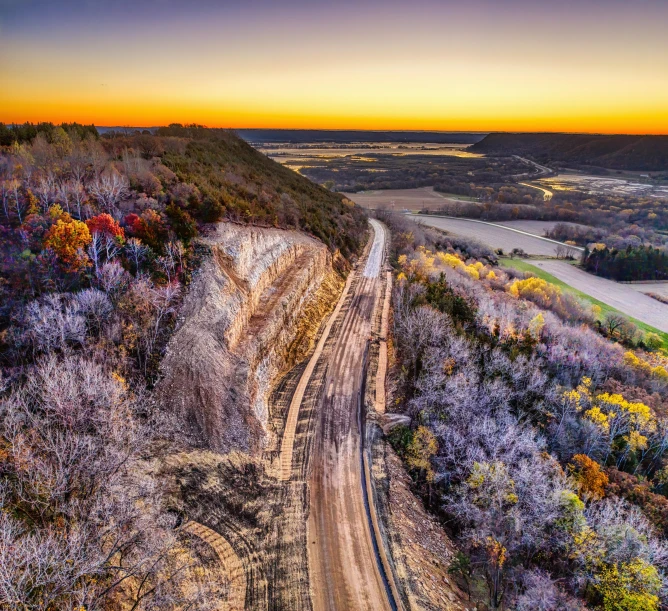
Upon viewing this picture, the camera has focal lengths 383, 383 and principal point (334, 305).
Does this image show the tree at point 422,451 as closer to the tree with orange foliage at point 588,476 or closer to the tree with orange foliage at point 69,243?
the tree with orange foliage at point 588,476

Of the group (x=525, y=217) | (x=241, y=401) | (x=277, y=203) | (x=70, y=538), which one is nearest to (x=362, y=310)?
(x=277, y=203)

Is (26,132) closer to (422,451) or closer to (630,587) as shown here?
(422,451)

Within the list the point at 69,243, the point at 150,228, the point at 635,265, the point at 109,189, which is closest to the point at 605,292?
the point at 635,265

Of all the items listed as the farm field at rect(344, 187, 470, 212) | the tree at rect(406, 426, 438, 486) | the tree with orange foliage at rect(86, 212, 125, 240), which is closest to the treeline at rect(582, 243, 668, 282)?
the farm field at rect(344, 187, 470, 212)

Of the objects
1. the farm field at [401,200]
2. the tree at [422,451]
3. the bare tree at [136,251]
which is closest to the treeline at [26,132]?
the bare tree at [136,251]

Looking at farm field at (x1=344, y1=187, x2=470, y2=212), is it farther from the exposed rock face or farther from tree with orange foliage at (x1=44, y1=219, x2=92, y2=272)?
tree with orange foliage at (x1=44, y1=219, x2=92, y2=272)
